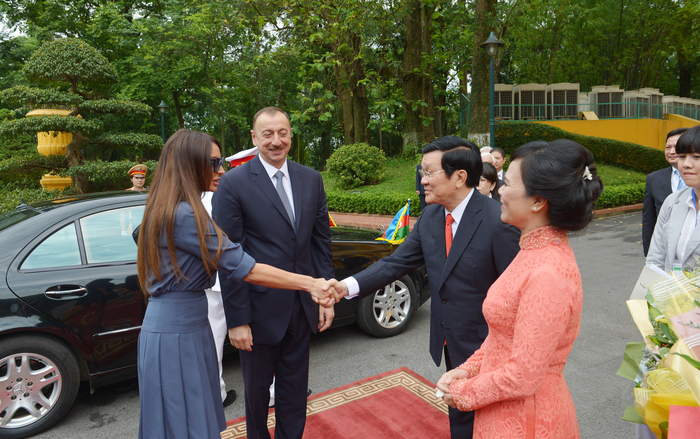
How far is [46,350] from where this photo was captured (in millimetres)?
3299

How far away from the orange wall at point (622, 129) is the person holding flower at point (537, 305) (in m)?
20.6

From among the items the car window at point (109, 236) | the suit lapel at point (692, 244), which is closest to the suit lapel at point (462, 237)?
the suit lapel at point (692, 244)

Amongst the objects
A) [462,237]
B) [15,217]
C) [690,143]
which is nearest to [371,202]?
[15,217]

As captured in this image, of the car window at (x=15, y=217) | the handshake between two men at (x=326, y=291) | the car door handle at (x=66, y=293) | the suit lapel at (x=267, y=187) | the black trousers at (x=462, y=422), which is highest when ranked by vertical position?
the suit lapel at (x=267, y=187)

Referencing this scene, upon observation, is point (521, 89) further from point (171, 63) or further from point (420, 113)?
point (171, 63)

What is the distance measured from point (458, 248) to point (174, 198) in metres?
1.42

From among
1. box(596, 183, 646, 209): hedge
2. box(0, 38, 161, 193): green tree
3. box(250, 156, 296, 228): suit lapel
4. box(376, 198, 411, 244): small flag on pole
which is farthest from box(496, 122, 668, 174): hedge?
box(250, 156, 296, 228): suit lapel

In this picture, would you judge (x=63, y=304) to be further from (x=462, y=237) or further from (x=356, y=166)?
(x=356, y=166)

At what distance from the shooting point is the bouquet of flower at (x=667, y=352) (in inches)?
51.9

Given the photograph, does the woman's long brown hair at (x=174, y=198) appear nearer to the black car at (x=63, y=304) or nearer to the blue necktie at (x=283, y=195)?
the blue necktie at (x=283, y=195)

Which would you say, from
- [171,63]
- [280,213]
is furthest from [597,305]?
[171,63]

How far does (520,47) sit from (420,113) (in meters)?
11.7

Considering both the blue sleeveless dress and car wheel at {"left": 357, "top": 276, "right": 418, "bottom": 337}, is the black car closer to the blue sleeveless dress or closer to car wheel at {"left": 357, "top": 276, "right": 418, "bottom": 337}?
the blue sleeveless dress

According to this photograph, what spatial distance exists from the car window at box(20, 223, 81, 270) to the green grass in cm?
1110
